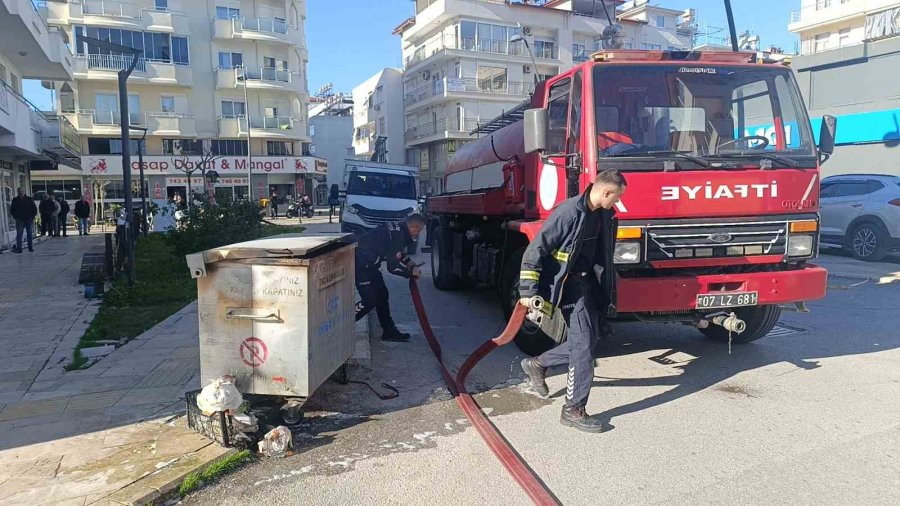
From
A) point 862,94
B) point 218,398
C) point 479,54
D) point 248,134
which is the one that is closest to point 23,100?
point 218,398

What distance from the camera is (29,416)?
187 inches

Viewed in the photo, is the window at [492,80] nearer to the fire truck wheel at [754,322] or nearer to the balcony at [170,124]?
the balcony at [170,124]

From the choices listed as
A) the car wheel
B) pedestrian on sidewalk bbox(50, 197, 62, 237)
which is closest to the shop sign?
pedestrian on sidewalk bbox(50, 197, 62, 237)

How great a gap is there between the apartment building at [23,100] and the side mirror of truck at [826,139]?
15654 mm

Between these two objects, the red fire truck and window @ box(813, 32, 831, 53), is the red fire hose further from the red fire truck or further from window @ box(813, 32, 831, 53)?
window @ box(813, 32, 831, 53)

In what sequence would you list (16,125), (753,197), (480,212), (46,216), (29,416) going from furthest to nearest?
1. (46,216)
2. (16,125)
3. (480,212)
4. (753,197)
5. (29,416)

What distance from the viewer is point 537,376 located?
511cm

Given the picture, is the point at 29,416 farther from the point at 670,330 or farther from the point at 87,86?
the point at 87,86

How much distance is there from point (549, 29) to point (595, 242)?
49540mm

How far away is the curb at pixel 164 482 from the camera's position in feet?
11.3

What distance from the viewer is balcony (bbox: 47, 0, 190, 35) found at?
4044cm

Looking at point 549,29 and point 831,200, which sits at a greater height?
point 549,29

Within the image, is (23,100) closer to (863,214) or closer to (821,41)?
(863,214)

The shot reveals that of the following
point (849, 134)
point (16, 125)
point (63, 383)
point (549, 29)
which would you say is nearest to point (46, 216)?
point (16, 125)
